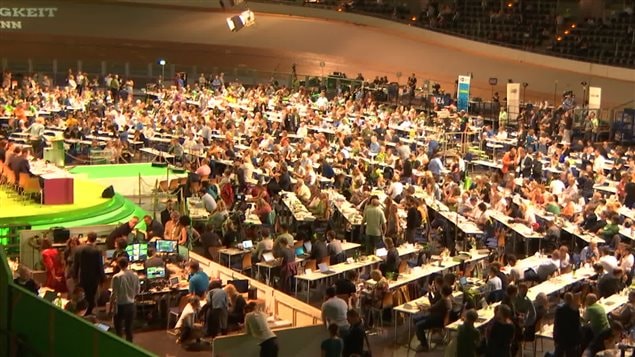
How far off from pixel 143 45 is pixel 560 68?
19861 mm

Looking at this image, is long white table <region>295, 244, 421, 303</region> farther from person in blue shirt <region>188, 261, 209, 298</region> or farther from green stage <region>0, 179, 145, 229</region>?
green stage <region>0, 179, 145, 229</region>

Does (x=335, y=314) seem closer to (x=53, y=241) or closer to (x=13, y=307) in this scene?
(x=13, y=307)

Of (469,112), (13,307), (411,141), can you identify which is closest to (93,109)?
(411,141)

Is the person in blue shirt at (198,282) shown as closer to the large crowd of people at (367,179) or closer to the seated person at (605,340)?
the large crowd of people at (367,179)

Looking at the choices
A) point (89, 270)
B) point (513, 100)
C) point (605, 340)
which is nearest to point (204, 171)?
point (89, 270)

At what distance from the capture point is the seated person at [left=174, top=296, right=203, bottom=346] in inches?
589

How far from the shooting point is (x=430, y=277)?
17844mm

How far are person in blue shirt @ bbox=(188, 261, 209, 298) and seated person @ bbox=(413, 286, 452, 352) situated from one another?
→ 3216mm

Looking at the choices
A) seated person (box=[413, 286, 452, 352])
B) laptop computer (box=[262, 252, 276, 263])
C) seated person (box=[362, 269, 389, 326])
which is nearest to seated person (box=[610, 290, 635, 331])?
seated person (box=[413, 286, 452, 352])

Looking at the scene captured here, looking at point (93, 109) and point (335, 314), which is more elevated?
point (93, 109)

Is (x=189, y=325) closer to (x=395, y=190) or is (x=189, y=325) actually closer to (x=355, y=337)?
(x=355, y=337)

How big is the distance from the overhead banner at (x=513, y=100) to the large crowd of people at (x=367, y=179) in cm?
39

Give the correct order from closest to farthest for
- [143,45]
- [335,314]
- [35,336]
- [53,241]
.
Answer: [35,336] → [335,314] → [53,241] → [143,45]

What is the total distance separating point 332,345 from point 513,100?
75.6ft
